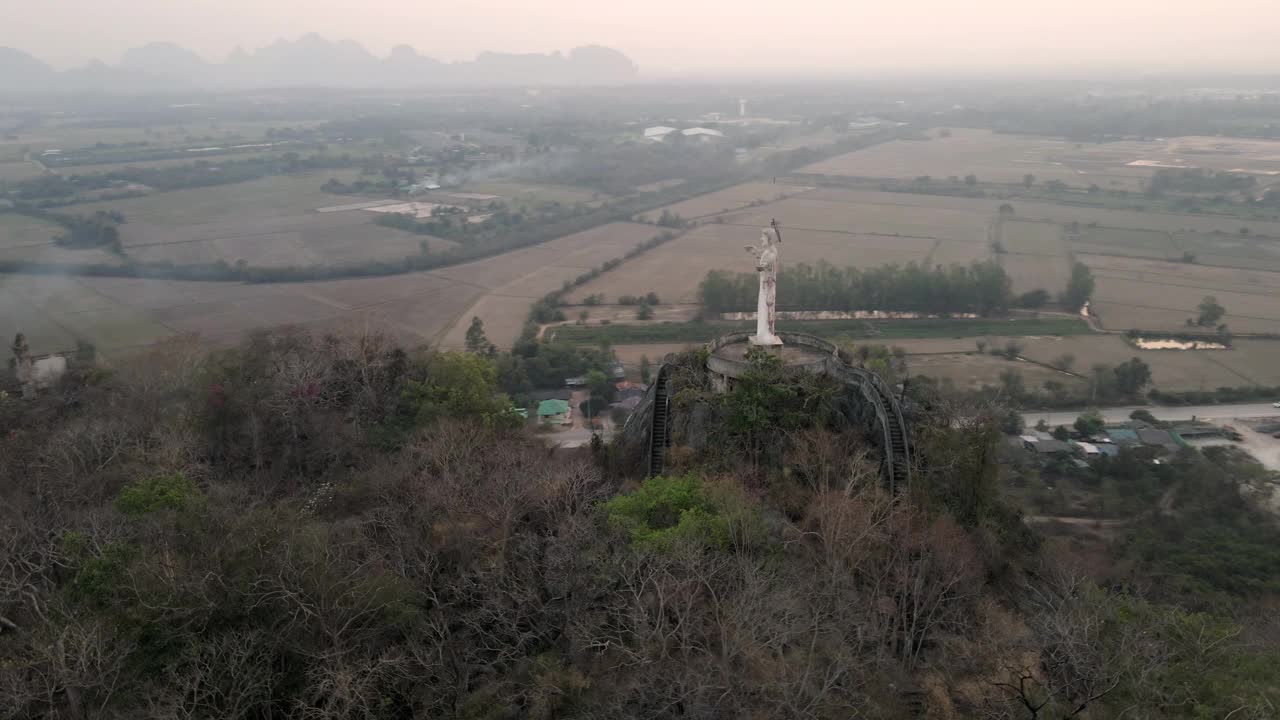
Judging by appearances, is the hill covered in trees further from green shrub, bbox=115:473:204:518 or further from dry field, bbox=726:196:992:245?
dry field, bbox=726:196:992:245

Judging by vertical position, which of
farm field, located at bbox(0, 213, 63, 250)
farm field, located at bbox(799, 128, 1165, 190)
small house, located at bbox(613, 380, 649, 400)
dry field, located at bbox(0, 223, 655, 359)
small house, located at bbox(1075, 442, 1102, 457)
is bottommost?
small house, located at bbox(1075, 442, 1102, 457)

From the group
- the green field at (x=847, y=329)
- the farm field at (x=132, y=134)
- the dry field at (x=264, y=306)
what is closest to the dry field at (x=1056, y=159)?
the green field at (x=847, y=329)

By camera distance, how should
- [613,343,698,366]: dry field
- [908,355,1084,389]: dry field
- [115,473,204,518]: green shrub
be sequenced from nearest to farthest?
[115,473,204,518]: green shrub → [908,355,1084,389]: dry field → [613,343,698,366]: dry field

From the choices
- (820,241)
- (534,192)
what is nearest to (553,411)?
(820,241)

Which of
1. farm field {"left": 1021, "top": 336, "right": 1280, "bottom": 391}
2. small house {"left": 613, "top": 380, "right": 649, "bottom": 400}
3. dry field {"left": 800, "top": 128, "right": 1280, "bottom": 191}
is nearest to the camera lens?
small house {"left": 613, "top": 380, "right": 649, "bottom": 400}

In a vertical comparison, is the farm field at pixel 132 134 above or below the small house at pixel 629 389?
above

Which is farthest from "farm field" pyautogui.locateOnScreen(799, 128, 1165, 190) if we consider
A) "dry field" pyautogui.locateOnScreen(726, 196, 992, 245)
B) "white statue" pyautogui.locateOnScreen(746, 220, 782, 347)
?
"white statue" pyautogui.locateOnScreen(746, 220, 782, 347)

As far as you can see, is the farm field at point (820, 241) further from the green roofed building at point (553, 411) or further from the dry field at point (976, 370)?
the green roofed building at point (553, 411)
